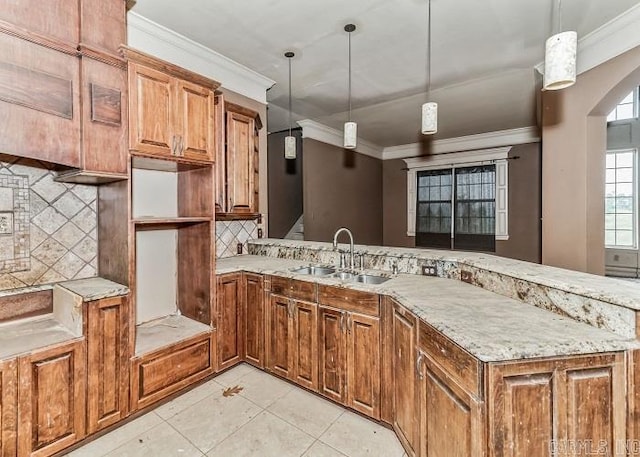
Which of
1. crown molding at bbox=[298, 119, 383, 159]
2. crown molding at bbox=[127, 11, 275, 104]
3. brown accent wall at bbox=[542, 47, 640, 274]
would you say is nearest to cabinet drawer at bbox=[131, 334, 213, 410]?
crown molding at bbox=[127, 11, 275, 104]

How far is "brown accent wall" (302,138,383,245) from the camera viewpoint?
5570 millimetres

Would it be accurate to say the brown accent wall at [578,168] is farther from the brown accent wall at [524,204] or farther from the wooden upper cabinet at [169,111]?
the brown accent wall at [524,204]

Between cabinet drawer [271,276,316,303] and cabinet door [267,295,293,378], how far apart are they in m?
0.06

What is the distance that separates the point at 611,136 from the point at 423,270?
7838 mm

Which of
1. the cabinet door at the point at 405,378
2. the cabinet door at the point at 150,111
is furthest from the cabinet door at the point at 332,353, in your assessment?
the cabinet door at the point at 150,111

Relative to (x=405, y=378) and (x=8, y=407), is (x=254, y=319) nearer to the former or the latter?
(x=405, y=378)

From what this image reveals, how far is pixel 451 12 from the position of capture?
248 centimetres

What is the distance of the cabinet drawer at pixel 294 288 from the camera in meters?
2.33

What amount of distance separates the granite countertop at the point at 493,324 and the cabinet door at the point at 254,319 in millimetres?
861

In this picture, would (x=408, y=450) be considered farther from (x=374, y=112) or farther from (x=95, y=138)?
(x=374, y=112)

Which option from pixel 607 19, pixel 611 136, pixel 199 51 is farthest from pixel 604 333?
pixel 611 136

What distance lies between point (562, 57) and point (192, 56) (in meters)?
2.94

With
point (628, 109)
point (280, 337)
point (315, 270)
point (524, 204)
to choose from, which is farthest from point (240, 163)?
point (628, 109)

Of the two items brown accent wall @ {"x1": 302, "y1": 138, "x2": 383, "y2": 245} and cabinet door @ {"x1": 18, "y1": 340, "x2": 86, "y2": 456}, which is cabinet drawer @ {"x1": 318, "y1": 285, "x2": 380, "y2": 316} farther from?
brown accent wall @ {"x1": 302, "y1": 138, "x2": 383, "y2": 245}
